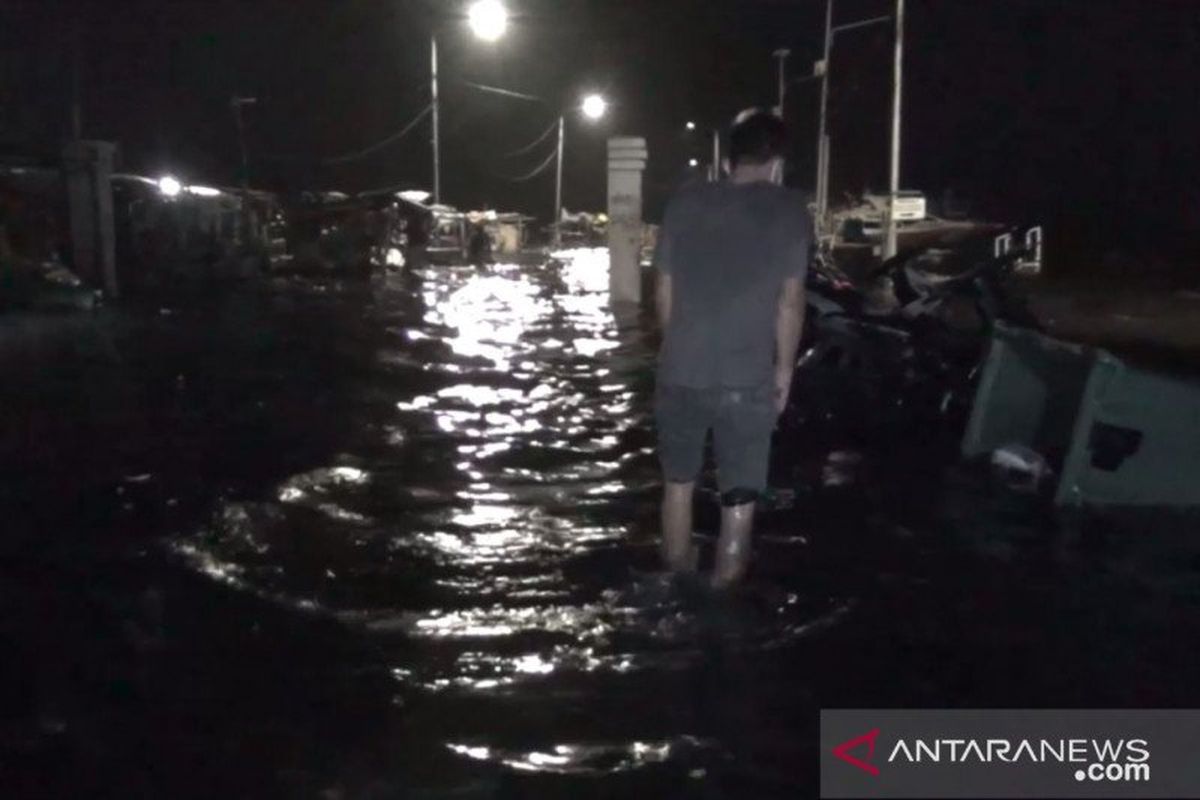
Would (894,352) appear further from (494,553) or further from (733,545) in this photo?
(733,545)

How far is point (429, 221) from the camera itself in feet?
136

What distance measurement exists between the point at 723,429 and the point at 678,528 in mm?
691

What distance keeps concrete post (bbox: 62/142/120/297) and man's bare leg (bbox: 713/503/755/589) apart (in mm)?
17246

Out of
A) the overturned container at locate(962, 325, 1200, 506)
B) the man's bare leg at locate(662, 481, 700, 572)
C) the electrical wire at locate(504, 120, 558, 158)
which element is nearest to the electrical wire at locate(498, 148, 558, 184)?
the electrical wire at locate(504, 120, 558, 158)

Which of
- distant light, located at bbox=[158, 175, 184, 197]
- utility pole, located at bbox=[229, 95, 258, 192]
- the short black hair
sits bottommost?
the short black hair

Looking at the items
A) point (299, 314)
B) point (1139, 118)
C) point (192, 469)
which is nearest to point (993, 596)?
point (192, 469)

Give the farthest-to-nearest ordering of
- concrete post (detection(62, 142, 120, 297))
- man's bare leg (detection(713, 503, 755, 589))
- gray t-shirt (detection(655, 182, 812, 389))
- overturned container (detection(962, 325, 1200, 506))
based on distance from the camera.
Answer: concrete post (detection(62, 142, 120, 297))
overturned container (detection(962, 325, 1200, 506))
man's bare leg (detection(713, 503, 755, 589))
gray t-shirt (detection(655, 182, 812, 389))

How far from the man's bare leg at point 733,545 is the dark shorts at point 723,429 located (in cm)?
13

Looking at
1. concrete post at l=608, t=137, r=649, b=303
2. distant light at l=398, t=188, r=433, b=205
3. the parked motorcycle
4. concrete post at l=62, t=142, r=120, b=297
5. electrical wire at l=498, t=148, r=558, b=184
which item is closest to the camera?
the parked motorcycle

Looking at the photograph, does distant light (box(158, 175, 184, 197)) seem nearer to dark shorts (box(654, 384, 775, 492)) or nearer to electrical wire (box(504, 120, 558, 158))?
dark shorts (box(654, 384, 775, 492))

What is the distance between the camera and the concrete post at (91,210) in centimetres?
2094

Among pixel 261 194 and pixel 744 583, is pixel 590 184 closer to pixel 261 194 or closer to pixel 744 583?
pixel 261 194

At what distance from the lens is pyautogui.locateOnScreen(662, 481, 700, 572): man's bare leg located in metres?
6.36

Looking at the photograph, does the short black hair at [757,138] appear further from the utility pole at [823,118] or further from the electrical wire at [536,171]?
the electrical wire at [536,171]
